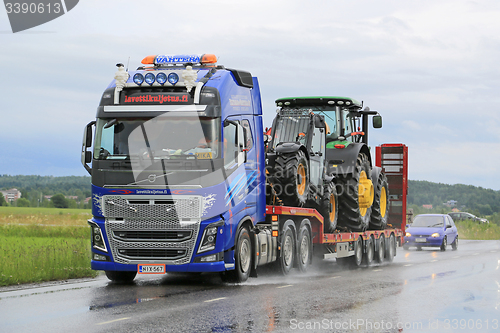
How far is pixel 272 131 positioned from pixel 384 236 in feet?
20.5

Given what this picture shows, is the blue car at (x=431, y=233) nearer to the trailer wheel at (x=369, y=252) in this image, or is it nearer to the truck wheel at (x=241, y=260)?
the trailer wheel at (x=369, y=252)

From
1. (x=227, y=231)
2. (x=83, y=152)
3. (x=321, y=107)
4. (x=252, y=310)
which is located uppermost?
(x=321, y=107)

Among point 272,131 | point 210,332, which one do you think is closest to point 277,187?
point 272,131

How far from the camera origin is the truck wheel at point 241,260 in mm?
12547

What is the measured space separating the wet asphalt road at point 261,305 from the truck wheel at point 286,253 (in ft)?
0.82

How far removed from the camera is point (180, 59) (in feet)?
44.6

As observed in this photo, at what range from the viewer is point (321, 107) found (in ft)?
60.4

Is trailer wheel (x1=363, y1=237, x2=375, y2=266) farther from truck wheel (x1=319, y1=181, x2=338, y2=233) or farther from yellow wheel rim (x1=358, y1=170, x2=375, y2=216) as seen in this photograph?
truck wheel (x1=319, y1=181, x2=338, y2=233)

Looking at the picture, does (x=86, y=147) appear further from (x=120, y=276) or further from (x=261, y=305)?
(x=261, y=305)

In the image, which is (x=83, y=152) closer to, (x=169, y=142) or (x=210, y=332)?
(x=169, y=142)

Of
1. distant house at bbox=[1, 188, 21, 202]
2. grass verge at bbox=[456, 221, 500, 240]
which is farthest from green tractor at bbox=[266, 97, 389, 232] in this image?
distant house at bbox=[1, 188, 21, 202]

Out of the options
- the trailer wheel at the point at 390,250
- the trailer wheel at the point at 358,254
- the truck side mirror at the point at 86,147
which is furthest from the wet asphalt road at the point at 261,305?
the trailer wheel at the point at 390,250

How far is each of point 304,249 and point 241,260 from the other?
344 cm

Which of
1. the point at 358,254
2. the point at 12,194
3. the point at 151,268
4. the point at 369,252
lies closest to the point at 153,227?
the point at 151,268
